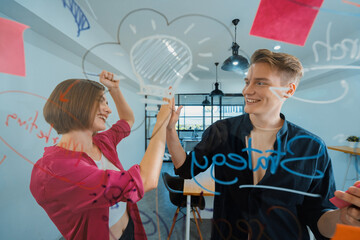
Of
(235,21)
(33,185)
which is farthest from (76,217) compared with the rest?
(235,21)

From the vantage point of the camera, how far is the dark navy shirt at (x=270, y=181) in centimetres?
33

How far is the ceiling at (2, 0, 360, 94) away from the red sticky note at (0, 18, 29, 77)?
16cm

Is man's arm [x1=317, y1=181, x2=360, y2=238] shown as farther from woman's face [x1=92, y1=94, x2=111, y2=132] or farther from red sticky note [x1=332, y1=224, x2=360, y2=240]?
woman's face [x1=92, y1=94, x2=111, y2=132]

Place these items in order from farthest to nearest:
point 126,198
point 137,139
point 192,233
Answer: point 192,233 → point 137,139 → point 126,198

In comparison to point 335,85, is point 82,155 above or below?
below

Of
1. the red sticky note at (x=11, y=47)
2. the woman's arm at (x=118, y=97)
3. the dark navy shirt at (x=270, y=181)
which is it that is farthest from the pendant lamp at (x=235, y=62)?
the red sticky note at (x=11, y=47)

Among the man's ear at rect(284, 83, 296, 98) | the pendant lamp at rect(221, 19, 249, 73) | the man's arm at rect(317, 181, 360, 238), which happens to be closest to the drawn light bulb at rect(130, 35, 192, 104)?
the pendant lamp at rect(221, 19, 249, 73)

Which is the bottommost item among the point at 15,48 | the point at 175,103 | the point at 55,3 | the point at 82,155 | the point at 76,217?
the point at 76,217

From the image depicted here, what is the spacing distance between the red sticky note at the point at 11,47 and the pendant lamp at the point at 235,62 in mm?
530

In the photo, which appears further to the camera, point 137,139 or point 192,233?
point 192,233

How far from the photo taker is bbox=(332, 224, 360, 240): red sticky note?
0.27 m

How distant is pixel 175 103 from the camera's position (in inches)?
15.1

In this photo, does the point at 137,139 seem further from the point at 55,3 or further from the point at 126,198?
the point at 55,3

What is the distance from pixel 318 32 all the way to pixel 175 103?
36 centimetres
